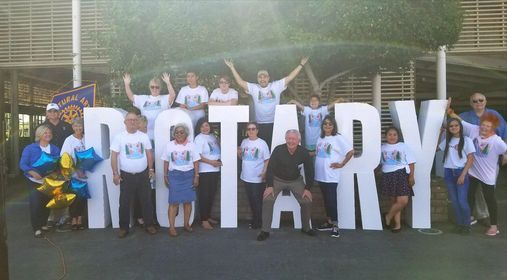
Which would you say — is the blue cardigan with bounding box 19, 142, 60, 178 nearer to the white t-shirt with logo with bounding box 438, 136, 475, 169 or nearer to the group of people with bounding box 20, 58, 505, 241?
the group of people with bounding box 20, 58, 505, 241

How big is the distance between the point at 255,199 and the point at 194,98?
1770mm

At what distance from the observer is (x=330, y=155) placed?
19.6 ft

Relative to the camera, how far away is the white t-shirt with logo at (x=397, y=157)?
6.00 m

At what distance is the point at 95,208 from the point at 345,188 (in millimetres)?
3669

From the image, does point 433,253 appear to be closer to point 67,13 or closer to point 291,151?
point 291,151

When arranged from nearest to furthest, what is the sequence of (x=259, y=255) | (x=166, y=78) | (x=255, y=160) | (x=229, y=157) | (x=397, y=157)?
1. (x=259, y=255)
2. (x=397, y=157)
3. (x=255, y=160)
4. (x=229, y=157)
5. (x=166, y=78)

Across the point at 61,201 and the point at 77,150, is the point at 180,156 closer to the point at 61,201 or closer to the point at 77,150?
the point at 77,150

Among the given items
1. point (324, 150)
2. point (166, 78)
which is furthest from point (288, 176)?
point (166, 78)

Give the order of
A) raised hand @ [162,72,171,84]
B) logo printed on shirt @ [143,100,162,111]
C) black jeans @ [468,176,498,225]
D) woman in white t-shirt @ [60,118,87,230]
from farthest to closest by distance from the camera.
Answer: raised hand @ [162,72,171,84] → logo printed on shirt @ [143,100,162,111] → woman in white t-shirt @ [60,118,87,230] → black jeans @ [468,176,498,225]

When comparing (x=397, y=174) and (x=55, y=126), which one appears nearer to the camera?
(x=397, y=174)

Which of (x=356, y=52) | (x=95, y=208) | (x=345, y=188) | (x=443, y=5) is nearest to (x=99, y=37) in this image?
(x=95, y=208)

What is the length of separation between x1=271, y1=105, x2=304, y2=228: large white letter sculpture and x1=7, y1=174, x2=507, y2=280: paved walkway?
274 mm

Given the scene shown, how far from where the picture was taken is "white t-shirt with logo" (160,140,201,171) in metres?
5.93

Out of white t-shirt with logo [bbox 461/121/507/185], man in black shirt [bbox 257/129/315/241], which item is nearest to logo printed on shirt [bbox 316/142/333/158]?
man in black shirt [bbox 257/129/315/241]
